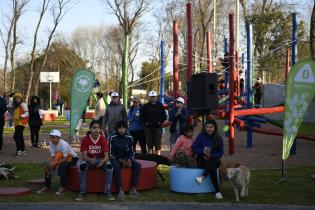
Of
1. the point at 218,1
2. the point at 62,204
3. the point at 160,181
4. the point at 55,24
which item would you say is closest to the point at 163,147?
the point at 160,181

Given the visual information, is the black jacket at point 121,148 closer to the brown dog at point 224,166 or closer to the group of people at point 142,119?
the brown dog at point 224,166

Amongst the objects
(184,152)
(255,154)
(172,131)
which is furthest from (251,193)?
(255,154)

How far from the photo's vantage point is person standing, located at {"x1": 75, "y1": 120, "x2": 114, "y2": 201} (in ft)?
26.1

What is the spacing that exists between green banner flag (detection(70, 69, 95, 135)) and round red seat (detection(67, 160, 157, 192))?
10.3 ft

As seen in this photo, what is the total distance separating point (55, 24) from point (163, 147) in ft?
106

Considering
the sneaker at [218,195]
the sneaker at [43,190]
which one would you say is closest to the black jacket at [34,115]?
the sneaker at [43,190]

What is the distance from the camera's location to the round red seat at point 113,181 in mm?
8180

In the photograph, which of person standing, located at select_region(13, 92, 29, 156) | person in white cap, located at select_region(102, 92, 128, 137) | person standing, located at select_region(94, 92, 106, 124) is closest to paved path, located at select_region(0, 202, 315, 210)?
person in white cap, located at select_region(102, 92, 128, 137)

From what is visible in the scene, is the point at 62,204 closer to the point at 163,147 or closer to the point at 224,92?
the point at 163,147

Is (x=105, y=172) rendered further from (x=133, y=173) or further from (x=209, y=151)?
(x=209, y=151)

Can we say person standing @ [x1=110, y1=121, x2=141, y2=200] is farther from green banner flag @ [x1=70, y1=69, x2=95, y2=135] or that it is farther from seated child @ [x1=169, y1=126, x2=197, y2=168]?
green banner flag @ [x1=70, y1=69, x2=95, y2=135]

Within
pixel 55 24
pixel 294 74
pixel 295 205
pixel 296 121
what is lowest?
pixel 295 205

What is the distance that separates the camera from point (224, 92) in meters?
18.8

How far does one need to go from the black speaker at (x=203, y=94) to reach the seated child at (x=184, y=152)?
1940mm
